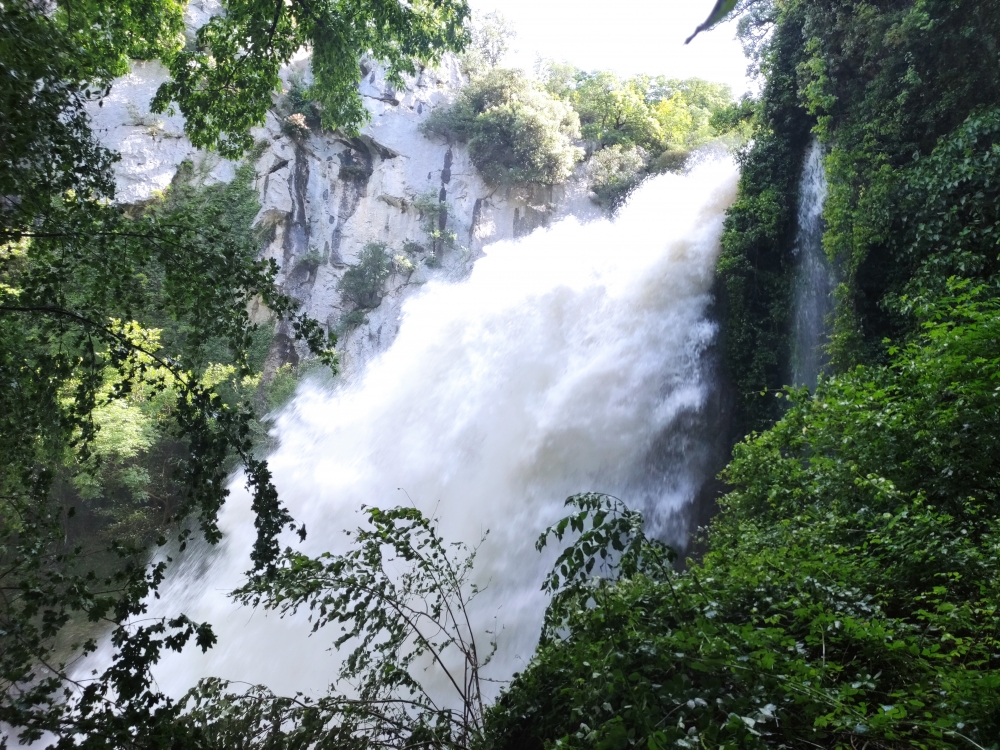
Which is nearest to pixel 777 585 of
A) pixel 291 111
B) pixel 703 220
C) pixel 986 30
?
pixel 986 30

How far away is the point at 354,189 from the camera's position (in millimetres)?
20469

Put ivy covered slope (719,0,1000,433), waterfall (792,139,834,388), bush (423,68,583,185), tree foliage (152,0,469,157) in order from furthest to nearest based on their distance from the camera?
bush (423,68,583,185)
waterfall (792,139,834,388)
ivy covered slope (719,0,1000,433)
tree foliage (152,0,469,157)

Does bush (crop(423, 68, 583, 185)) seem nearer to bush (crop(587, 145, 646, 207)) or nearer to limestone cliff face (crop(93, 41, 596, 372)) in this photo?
limestone cliff face (crop(93, 41, 596, 372))

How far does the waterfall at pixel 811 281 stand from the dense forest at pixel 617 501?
0.68ft

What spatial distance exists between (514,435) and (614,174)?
52.4 ft

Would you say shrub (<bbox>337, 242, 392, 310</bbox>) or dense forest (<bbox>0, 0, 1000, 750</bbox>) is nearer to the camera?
dense forest (<bbox>0, 0, 1000, 750</bbox>)

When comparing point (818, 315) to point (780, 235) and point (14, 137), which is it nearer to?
point (780, 235)

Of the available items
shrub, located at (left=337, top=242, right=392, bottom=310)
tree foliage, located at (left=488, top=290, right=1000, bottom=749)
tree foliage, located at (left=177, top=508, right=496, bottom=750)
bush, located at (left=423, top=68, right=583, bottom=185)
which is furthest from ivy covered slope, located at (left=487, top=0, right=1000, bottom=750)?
shrub, located at (left=337, top=242, right=392, bottom=310)

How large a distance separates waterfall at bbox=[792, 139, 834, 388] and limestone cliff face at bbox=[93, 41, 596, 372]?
12519 mm

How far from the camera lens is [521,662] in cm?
671

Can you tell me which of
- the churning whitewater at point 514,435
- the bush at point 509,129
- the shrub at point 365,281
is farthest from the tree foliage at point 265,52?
the bush at point 509,129

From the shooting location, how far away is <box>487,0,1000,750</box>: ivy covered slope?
198cm

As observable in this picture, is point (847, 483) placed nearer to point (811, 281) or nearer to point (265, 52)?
point (811, 281)

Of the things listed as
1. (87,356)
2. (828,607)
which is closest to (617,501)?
(828,607)
